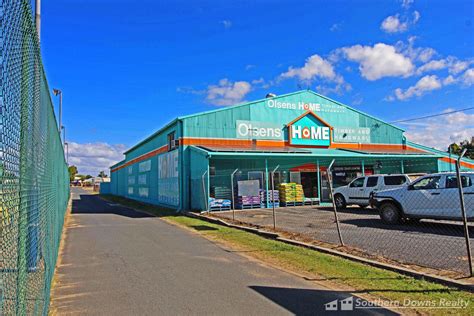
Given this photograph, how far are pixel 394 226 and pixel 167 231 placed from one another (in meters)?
8.06

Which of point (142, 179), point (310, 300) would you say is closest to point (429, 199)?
point (310, 300)

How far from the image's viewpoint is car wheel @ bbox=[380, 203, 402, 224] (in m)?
13.3

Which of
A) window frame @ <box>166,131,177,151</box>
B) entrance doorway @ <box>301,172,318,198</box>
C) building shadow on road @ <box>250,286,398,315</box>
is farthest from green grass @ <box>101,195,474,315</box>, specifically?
entrance doorway @ <box>301,172,318,198</box>

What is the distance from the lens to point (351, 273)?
285 inches

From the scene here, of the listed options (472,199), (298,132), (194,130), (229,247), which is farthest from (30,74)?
(298,132)

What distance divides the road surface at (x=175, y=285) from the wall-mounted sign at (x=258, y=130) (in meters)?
15.4

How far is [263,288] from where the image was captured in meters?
6.40

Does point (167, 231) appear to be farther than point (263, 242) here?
Yes

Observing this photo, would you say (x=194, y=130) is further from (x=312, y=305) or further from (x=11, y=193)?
(x=11, y=193)

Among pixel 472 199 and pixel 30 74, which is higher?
pixel 30 74

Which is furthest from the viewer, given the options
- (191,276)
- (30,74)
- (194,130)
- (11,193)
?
(194,130)

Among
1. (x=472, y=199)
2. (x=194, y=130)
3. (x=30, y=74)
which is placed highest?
(x=194, y=130)

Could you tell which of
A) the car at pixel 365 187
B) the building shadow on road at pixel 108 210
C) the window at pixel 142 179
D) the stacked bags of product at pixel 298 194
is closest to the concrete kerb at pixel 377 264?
the car at pixel 365 187

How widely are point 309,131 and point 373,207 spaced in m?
13.7
